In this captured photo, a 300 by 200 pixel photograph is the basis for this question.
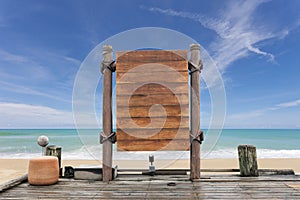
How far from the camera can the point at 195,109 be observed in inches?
195

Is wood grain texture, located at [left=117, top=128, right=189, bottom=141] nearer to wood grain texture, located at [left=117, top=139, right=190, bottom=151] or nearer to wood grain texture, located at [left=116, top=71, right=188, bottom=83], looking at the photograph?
wood grain texture, located at [left=117, top=139, right=190, bottom=151]

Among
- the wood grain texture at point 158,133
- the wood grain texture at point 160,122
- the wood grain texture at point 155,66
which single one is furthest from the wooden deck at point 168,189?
the wood grain texture at point 155,66

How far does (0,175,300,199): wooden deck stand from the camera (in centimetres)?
383

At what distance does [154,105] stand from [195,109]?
894mm

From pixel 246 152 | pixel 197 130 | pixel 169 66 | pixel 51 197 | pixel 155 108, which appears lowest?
pixel 51 197

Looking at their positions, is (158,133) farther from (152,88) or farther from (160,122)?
(152,88)

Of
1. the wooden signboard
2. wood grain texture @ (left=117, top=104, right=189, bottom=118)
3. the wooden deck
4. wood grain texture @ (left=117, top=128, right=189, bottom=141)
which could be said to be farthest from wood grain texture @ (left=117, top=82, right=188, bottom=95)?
the wooden deck

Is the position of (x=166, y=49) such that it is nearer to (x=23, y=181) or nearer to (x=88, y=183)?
(x=88, y=183)

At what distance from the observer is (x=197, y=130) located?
4902mm

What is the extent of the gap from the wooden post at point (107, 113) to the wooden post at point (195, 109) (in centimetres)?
173

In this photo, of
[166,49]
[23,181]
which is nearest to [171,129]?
[166,49]

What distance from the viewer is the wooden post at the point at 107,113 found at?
489 cm

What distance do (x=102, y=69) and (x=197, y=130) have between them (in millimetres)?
2440

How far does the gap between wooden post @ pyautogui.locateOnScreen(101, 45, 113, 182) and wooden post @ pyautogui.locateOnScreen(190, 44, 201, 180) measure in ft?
5.69
